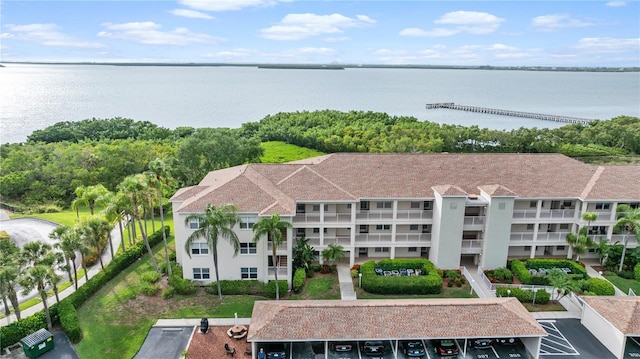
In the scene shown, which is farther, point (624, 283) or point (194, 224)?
point (624, 283)

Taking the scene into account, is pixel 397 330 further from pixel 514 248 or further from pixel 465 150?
pixel 465 150

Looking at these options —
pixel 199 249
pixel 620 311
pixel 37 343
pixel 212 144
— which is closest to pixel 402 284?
pixel 620 311

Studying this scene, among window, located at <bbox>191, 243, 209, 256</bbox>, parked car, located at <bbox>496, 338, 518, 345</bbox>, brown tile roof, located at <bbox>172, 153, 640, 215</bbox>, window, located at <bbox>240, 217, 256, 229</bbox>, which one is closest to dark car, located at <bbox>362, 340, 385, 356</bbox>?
parked car, located at <bbox>496, 338, 518, 345</bbox>

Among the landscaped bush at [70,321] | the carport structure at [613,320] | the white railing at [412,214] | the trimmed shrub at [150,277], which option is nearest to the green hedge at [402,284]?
the white railing at [412,214]

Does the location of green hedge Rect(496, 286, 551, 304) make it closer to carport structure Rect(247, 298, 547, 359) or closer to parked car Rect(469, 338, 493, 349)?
carport structure Rect(247, 298, 547, 359)

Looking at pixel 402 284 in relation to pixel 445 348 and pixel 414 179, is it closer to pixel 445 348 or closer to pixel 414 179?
pixel 445 348

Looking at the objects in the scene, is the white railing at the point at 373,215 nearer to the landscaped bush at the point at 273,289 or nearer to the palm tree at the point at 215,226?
the landscaped bush at the point at 273,289
